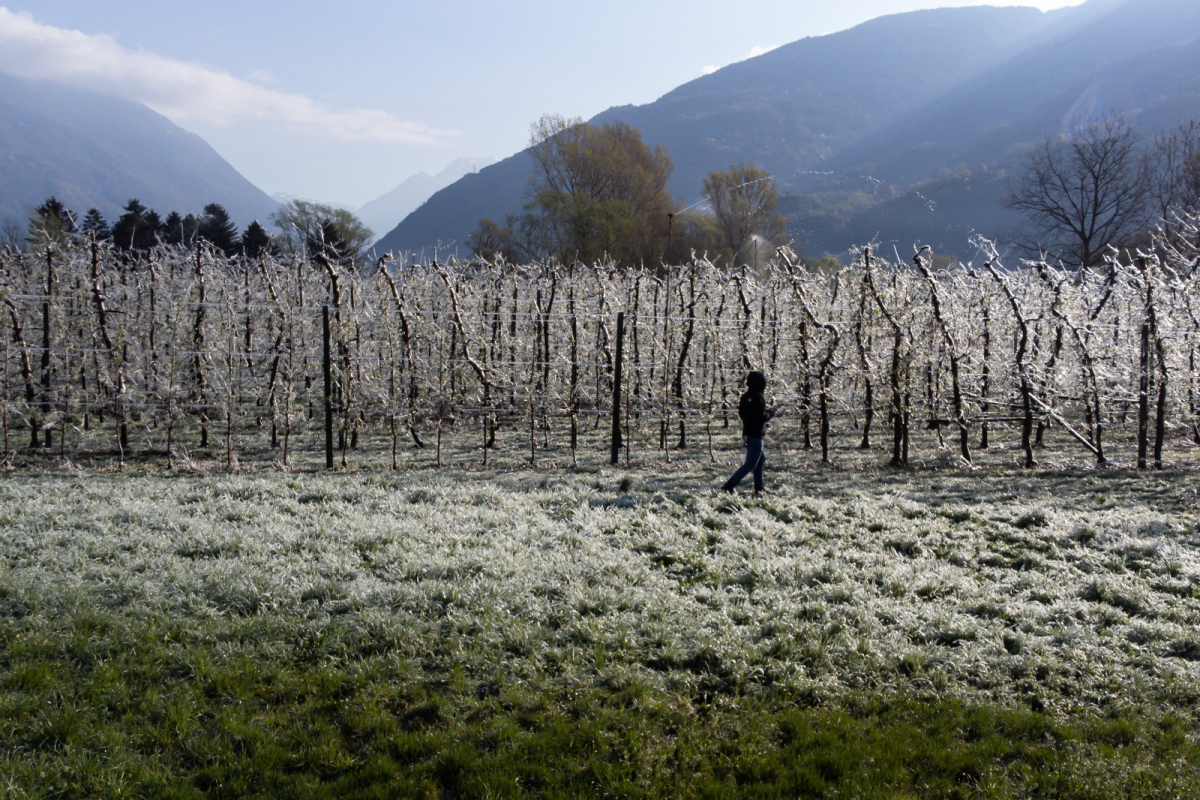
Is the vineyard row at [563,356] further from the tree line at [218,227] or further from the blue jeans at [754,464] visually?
the tree line at [218,227]

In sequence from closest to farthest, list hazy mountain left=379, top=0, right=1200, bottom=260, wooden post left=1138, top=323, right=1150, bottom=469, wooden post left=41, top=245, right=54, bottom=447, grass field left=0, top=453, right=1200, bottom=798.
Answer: grass field left=0, top=453, right=1200, bottom=798
wooden post left=1138, top=323, right=1150, bottom=469
wooden post left=41, top=245, right=54, bottom=447
hazy mountain left=379, top=0, right=1200, bottom=260

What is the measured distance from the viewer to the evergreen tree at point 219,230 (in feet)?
145

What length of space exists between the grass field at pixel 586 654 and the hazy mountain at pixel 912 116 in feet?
165

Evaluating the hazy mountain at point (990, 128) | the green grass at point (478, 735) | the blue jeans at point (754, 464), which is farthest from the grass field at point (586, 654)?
the hazy mountain at point (990, 128)

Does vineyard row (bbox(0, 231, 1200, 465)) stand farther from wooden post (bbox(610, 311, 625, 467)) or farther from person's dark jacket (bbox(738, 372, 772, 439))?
person's dark jacket (bbox(738, 372, 772, 439))

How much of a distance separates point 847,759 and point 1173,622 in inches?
132

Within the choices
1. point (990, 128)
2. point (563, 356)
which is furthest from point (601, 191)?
point (990, 128)

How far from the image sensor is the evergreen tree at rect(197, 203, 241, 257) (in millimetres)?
44216

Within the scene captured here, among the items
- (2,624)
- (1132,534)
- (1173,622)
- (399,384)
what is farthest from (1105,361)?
(2,624)

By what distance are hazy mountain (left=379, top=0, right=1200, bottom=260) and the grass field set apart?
165 feet

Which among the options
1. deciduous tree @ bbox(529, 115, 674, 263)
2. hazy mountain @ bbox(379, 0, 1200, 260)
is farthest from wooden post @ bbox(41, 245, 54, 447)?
hazy mountain @ bbox(379, 0, 1200, 260)

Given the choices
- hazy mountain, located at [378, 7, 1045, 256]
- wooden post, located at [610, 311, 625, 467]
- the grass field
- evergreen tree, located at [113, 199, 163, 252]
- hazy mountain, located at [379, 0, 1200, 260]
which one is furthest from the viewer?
hazy mountain, located at [378, 7, 1045, 256]

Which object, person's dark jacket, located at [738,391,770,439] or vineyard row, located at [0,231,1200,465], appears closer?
person's dark jacket, located at [738,391,770,439]

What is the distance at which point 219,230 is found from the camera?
45.7m
